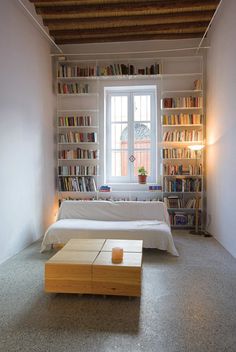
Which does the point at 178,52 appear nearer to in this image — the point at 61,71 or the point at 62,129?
the point at 61,71

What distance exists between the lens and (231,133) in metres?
4.04

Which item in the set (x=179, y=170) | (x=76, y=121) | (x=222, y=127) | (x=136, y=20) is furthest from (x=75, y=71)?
(x=222, y=127)

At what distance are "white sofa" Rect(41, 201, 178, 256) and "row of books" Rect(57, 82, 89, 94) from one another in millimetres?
2388

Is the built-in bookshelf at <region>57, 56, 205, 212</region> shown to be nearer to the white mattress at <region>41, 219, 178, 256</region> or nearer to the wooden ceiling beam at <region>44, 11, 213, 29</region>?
the wooden ceiling beam at <region>44, 11, 213, 29</region>

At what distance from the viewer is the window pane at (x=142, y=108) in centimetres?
606

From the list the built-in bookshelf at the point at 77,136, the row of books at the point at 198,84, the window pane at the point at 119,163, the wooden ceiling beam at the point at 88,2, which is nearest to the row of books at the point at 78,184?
the built-in bookshelf at the point at 77,136

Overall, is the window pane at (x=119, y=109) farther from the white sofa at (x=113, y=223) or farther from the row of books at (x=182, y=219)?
the row of books at (x=182, y=219)

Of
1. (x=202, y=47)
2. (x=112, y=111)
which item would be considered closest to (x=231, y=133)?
(x=202, y=47)

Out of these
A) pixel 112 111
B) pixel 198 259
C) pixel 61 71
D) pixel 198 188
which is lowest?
pixel 198 259

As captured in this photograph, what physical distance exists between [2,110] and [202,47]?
3910 mm

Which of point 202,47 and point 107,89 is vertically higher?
point 202,47

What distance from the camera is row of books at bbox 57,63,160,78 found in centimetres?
568

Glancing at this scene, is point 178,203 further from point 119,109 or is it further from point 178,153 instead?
point 119,109

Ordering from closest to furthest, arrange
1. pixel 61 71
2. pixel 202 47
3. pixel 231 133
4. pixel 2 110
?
pixel 2 110 < pixel 231 133 < pixel 202 47 < pixel 61 71
